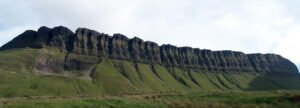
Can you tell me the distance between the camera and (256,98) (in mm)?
56969

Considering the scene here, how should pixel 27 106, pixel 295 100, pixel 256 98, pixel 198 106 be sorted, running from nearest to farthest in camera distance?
pixel 27 106 → pixel 198 106 → pixel 295 100 → pixel 256 98

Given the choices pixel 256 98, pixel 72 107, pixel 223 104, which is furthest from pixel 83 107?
pixel 256 98

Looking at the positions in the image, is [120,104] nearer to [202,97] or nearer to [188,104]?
[188,104]

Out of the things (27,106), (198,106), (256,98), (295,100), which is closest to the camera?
(27,106)

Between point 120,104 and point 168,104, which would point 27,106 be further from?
point 168,104

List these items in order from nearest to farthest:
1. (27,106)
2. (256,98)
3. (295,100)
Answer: (27,106) → (295,100) → (256,98)

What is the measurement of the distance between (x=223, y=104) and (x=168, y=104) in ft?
22.2

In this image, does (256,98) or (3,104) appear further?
(256,98)

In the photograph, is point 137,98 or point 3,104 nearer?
point 3,104

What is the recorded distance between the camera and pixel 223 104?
51500 millimetres

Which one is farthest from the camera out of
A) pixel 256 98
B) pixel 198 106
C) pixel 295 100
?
pixel 256 98

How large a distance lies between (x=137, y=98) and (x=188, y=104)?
786cm

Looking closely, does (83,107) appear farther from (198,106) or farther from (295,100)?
(295,100)

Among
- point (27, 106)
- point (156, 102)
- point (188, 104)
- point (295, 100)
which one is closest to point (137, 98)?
point (156, 102)
